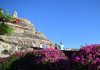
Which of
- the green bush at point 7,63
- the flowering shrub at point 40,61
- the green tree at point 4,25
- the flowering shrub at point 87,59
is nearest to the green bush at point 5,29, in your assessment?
the green tree at point 4,25

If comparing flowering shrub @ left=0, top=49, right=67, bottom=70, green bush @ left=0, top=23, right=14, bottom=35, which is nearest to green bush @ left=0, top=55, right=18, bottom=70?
flowering shrub @ left=0, top=49, right=67, bottom=70

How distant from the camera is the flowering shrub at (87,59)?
10.7 metres

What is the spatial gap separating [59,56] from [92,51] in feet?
13.1

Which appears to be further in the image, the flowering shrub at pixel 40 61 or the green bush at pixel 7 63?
the green bush at pixel 7 63

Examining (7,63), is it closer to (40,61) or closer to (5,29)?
(40,61)

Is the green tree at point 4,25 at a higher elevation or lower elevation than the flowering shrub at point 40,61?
higher

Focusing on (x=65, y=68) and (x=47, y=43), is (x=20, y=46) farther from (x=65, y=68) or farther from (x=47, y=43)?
(x=65, y=68)

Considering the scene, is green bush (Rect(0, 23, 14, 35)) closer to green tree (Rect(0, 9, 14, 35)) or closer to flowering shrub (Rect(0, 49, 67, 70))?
green tree (Rect(0, 9, 14, 35))

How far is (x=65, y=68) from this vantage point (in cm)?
1318

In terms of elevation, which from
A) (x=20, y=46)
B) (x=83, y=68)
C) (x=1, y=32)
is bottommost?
(x=83, y=68)

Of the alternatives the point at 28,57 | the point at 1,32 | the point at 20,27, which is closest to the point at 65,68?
the point at 28,57

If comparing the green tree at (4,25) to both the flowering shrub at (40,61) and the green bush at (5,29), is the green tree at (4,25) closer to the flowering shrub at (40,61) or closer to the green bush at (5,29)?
the green bush at (5,29)

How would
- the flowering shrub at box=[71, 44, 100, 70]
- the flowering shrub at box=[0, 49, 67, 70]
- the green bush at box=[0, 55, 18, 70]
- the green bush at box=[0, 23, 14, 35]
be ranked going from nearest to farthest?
the flowering shrub at box=[71, 44, 100, 70], the flowering shrub at box=[0, 49, 67, 70], the green bush at box=[0, 55, 18, 70], the green bush at box=[0, 23, 14, 35]

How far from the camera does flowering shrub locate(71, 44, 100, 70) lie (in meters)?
10.7
